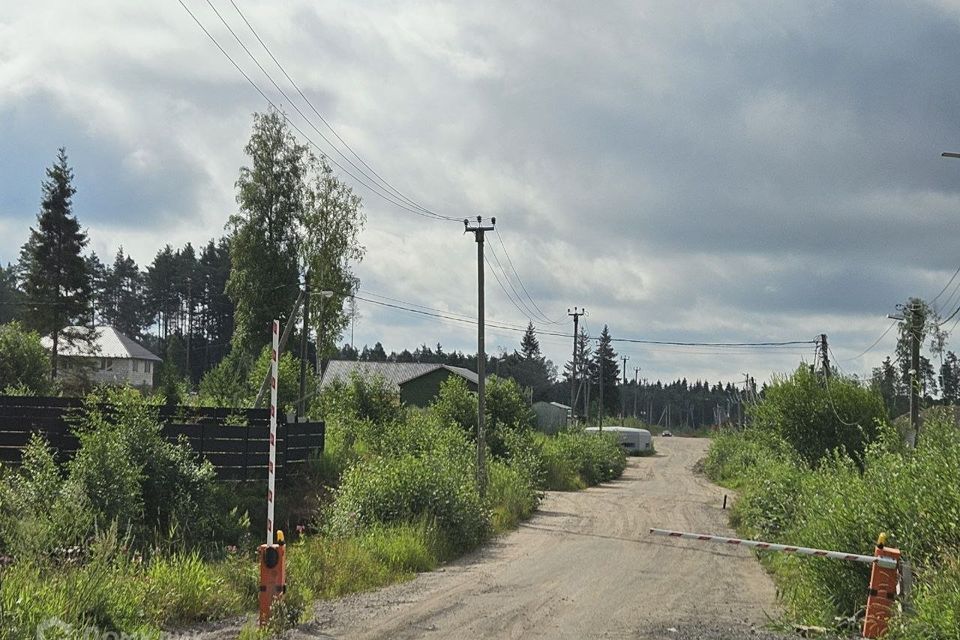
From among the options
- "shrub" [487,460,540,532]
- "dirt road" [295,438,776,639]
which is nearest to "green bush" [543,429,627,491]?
"shrub" [487,460,540,532]

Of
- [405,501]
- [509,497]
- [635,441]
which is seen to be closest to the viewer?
[405,501]

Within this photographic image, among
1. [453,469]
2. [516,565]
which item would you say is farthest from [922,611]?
[453,469]

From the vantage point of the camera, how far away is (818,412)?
92.2ft

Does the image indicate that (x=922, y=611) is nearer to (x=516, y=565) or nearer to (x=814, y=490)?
(x=814, y=490)

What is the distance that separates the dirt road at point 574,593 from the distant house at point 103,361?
125 feet

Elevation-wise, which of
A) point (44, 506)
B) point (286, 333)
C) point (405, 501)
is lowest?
point (44, 506)

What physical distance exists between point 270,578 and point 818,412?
22911 mm

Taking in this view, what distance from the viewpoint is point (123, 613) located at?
8148 millimetres

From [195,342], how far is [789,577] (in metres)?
94.5

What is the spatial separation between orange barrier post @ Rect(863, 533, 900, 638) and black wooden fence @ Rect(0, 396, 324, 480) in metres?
17.9

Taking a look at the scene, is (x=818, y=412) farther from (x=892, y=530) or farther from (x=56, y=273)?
(x=56, y=273)

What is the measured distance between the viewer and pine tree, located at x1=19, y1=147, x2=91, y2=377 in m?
51.1

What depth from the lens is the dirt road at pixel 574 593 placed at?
9.55m

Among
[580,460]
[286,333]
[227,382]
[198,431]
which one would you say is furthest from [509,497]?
[227,382]
